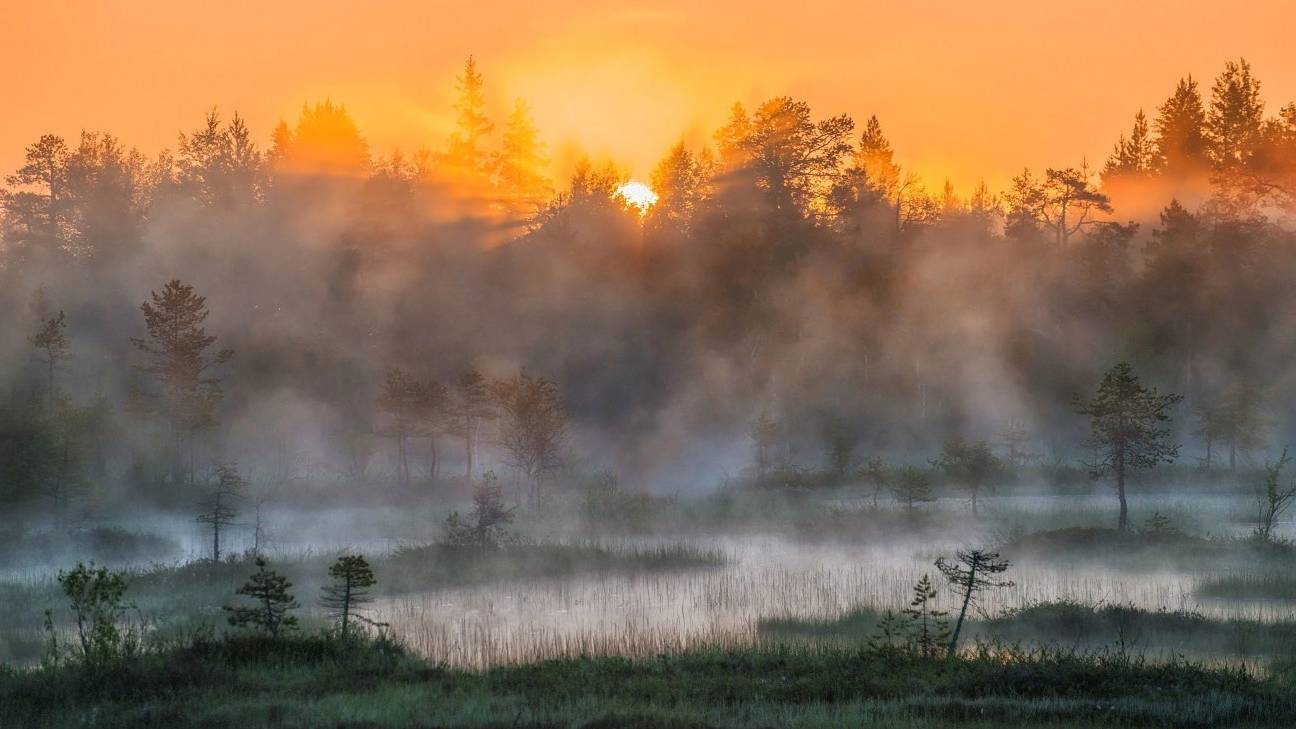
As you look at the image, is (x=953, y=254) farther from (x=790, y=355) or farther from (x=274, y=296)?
(x=274, y=296)

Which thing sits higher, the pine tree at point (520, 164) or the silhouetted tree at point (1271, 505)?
the pine tree at point (520, 164)

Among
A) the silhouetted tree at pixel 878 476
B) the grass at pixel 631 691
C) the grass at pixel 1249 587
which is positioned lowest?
the grass at pixel 1249 587

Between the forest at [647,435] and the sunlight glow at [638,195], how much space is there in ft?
3.04

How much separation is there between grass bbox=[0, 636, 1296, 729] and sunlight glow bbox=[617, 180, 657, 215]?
222ft

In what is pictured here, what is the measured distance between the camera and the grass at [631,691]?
14188 millimetres

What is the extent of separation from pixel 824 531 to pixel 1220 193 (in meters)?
43.7

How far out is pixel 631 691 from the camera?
15961 mm

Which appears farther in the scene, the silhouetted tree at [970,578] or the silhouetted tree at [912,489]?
the silhouetted tree at [912,489]

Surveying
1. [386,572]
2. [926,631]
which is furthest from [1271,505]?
[386,572]

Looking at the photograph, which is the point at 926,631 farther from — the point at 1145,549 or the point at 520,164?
the point at 520,164

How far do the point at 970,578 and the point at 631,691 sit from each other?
6597 mm

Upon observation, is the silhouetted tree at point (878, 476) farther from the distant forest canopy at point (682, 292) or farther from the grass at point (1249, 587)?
the grass at point (1249, 587)

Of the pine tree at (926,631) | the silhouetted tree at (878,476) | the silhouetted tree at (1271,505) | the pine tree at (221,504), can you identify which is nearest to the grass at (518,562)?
the pine tree at (221,504)

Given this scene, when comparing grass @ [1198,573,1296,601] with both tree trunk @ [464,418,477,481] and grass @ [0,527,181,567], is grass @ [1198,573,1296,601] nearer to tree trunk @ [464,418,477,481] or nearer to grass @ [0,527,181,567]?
tree trunk @ [464,418,477,481]
